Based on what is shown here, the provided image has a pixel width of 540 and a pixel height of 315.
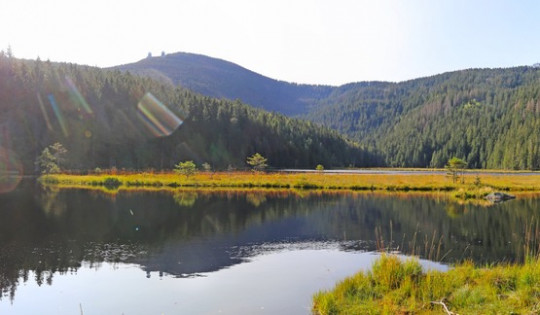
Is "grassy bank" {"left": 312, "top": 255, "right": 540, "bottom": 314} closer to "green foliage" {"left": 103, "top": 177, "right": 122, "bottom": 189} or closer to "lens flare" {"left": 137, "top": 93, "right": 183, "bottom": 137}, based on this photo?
"green foliage" {"left": 103, "top": 177, "right": 122, "bottom": 189}

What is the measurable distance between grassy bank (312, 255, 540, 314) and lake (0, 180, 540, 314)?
47.6 inches

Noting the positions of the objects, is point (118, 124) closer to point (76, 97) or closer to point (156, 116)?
point (156, 116)

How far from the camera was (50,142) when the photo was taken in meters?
114

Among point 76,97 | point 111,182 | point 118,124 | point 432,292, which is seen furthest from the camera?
point 118,124

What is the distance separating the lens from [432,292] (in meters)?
12.4

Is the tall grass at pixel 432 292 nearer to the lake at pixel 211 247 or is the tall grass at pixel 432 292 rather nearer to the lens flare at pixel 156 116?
the lake at pixel 211 247

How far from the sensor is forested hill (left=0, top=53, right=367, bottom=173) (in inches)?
4564

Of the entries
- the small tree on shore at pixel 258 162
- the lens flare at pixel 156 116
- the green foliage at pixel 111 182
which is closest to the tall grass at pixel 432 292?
the green foliage at pixel 111 182

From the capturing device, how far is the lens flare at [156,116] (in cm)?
13462

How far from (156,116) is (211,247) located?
124 meters

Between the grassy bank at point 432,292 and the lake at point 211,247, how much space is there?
1.21 m

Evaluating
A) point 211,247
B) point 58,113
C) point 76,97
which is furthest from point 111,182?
point 76,97

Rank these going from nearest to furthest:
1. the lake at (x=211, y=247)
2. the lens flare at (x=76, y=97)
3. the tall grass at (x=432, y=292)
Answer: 1. the tall grass at (x=432, y=292)
2. the lake at (x=211, y=247)
3. the lens flare at (x=76, y=97)

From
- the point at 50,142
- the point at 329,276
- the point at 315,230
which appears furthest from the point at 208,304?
the point at 50,142
